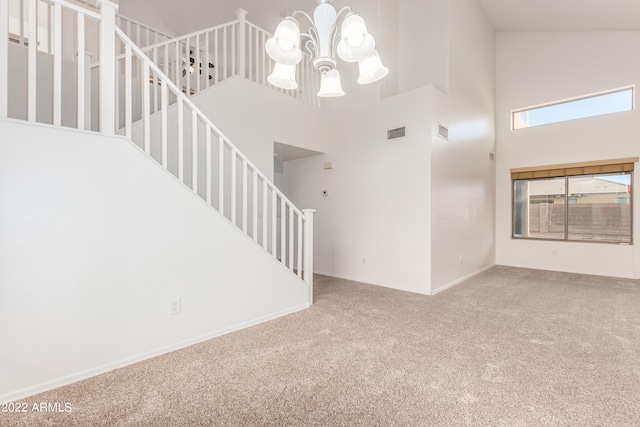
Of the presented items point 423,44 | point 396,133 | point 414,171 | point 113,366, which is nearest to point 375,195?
point 414,171

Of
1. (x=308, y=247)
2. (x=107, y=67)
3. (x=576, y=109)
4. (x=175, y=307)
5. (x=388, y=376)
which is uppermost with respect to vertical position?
(x=576, y=109)

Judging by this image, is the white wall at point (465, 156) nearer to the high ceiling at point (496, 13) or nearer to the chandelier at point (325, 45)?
the high ceiling at point (496, 13)

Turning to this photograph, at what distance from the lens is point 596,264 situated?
16.9ft

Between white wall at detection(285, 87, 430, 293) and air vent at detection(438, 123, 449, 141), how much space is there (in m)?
0.30

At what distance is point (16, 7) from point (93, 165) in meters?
4.35

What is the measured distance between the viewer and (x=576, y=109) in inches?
211

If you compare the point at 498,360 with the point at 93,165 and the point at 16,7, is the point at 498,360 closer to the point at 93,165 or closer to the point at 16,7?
the point at 93,165

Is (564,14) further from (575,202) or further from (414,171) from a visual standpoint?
(414,171)

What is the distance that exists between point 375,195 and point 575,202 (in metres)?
4.16

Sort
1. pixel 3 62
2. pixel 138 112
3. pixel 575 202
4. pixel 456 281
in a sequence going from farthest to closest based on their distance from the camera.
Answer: pixel 575 202 → pixel 456 281 → pixel 138 112 → pixel 3 62

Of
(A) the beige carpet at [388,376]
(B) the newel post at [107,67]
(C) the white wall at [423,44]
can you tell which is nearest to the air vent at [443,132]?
(C) the white wall at [423,44]

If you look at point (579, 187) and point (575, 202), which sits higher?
point (579, 187)

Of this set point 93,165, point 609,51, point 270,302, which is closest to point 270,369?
point 270,302

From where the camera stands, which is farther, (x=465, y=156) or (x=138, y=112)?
(x=465, y=156)
